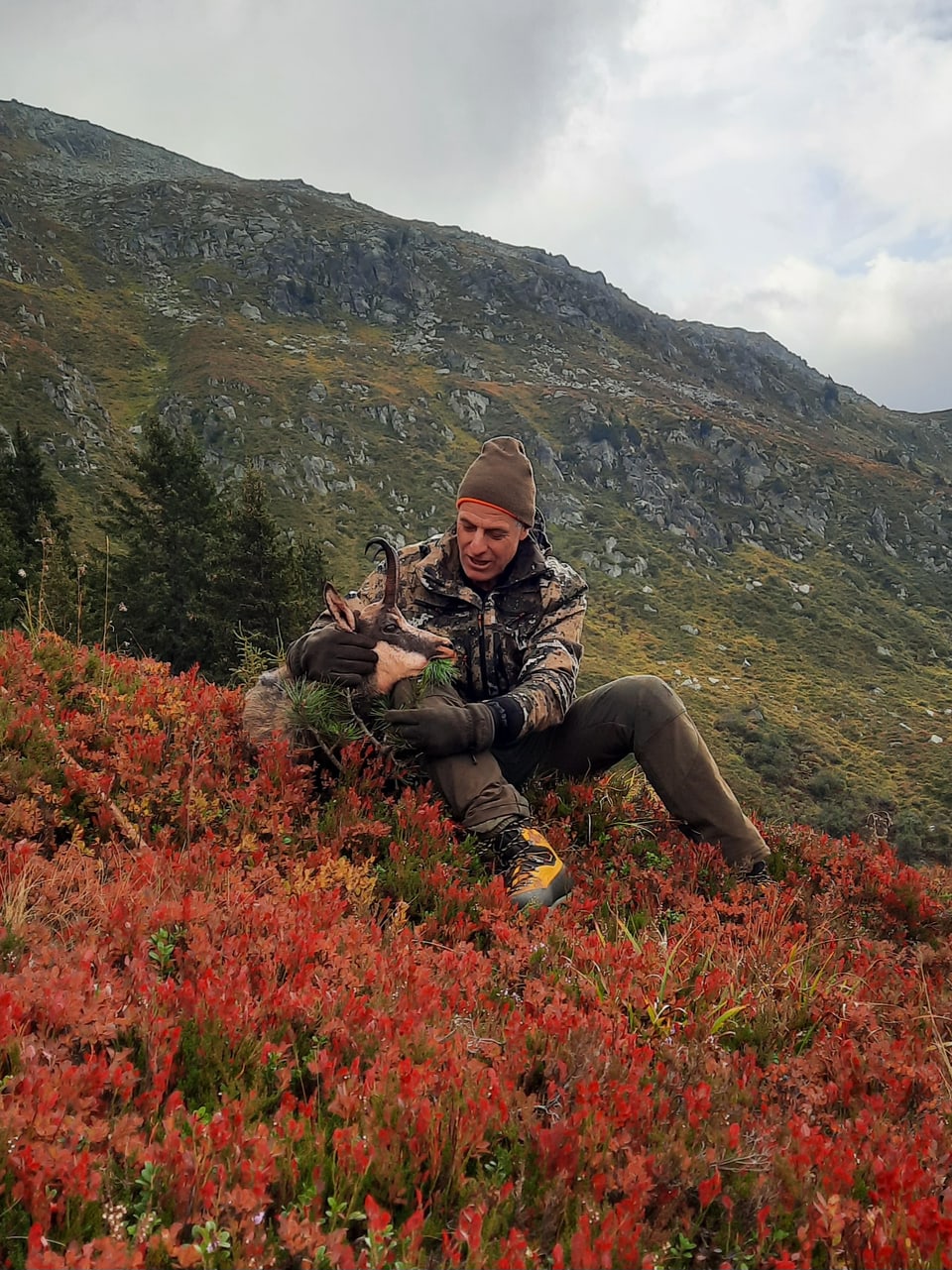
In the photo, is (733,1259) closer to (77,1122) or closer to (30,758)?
(77,1122)

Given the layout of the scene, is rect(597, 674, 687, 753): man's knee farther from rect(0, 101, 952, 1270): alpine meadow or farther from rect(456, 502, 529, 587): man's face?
rect(456, 502, 529, 587): man's face

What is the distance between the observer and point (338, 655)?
462 centimetres

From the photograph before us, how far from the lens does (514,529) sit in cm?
538

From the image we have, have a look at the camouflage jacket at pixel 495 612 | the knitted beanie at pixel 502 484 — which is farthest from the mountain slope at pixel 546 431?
the knitted beanie at pixel 502 484

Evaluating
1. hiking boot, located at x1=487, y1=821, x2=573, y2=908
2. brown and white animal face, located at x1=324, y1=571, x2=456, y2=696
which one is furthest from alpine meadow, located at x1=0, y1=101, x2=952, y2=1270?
brown and white animal face, located at x1=324, y1=571, x2=456, y2=696

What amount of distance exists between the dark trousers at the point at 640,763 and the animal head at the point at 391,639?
0.25 m

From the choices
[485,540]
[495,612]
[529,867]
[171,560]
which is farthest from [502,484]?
[171,560]

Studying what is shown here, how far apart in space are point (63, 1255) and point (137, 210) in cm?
14882

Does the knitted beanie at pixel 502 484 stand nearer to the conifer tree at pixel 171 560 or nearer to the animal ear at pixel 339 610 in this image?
the animal ear at pixel 339 610

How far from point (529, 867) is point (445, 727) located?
949mm

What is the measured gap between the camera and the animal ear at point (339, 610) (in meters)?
4.50

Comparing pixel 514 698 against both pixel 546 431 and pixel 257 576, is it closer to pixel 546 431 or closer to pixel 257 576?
pixel 257 576

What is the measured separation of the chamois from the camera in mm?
4688

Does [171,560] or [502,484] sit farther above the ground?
[502,484]
